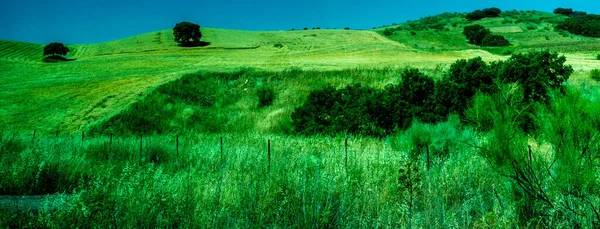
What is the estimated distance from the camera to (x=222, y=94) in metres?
31.0

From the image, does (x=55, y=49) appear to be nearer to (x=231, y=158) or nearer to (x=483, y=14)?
(x=231, y=158)

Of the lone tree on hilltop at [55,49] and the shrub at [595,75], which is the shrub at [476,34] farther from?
the lone tree on hilltop at [55,49]

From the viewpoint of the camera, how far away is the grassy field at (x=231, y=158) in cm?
480

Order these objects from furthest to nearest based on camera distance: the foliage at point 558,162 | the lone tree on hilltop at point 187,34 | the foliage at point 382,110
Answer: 1. the lone tree on hilltop at point 187,34
2. the foliage at point 382,110
3. the foliage at point 558,162

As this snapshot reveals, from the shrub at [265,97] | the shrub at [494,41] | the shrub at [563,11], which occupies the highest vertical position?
the shrub at [563,11]

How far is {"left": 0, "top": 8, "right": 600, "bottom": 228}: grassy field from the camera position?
4.80 metres

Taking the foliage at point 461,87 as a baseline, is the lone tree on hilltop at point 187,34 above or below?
above

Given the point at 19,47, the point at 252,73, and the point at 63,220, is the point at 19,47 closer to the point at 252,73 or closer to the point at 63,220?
the point at 252,73

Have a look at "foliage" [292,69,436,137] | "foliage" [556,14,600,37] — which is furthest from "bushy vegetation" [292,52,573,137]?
"foliage" [556,14,600,37]

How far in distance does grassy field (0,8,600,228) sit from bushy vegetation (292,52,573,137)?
5.25 ft

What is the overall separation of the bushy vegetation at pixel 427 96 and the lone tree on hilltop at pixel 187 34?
4883cm

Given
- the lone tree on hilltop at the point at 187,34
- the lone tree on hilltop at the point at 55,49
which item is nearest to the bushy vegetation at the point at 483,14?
the lone tree on hilltop at the point at 187,34

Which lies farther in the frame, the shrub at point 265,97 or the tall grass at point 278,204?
the shrub at point 265,97

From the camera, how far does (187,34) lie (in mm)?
66312
